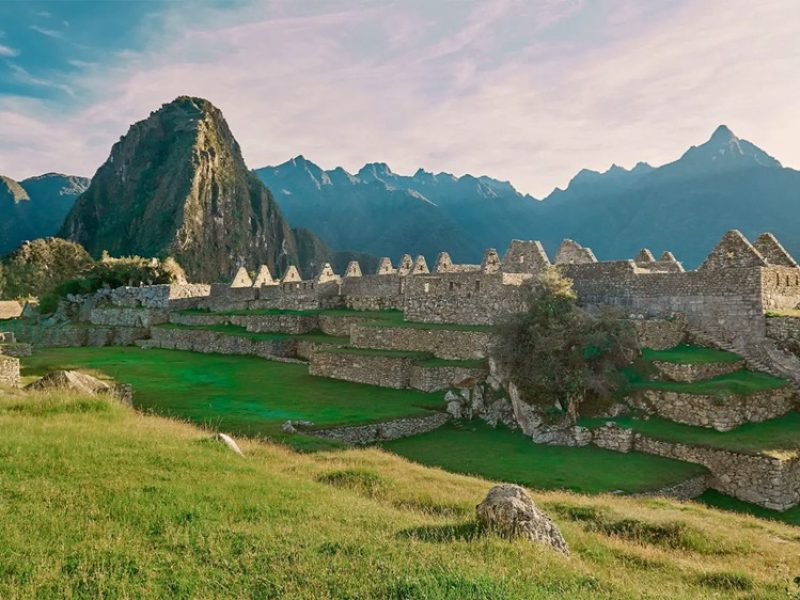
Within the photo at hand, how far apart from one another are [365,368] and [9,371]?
12.5m

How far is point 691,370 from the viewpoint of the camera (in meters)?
16.5

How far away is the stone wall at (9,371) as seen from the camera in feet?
57.5

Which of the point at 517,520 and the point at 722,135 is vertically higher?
the point at 722,135

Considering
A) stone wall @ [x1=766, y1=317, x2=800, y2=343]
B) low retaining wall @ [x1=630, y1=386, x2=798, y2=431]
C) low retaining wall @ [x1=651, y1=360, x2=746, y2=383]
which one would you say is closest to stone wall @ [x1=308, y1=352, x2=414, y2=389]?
low retaining wall @ [x1=630, y1=386, x2=798, y2=431]

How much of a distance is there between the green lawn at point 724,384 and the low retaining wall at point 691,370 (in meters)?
0.14

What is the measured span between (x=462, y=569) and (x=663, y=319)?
16108 millimetres

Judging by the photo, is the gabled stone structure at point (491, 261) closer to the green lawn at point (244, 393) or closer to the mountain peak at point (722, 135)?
the green lawn at point (244, 393)

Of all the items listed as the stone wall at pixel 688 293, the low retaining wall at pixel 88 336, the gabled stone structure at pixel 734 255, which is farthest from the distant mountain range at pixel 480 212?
the low retaining wall at pixel 88 336

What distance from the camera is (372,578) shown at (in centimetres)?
552

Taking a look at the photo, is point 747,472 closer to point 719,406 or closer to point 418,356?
point 719,406

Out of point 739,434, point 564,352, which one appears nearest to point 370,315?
point 564,352

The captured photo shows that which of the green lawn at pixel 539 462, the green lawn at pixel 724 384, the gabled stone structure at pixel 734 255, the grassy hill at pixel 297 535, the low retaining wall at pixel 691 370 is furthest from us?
the gabled stone structure at pixel 734 255

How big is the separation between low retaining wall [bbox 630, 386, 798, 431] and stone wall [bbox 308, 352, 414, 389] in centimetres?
907

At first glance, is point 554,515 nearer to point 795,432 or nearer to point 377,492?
point 377,492
